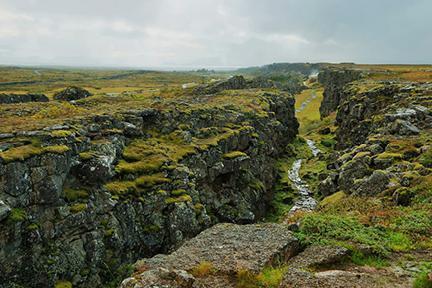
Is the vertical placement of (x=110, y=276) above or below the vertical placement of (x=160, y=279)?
below

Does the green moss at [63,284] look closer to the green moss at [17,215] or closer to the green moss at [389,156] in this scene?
the green moss at [17,215]

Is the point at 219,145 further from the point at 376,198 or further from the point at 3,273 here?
the point at 3,273

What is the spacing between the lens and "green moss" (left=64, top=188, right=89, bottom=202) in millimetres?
34844

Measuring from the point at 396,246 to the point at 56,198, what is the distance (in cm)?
2621

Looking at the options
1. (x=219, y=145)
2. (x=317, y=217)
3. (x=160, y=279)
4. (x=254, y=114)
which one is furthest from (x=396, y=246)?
(x=254, y=114)

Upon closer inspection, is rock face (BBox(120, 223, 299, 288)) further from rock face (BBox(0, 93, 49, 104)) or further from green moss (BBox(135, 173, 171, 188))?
rock face (BBox(0, 93, 49, 104))

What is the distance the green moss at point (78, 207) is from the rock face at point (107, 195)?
83 millimetres

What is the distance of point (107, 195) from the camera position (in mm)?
37188

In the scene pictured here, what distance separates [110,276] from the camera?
34375 millimetres

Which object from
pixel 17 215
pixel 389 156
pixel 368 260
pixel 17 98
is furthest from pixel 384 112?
pixel 17 98

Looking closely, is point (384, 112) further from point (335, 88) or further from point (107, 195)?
point (335, 88)

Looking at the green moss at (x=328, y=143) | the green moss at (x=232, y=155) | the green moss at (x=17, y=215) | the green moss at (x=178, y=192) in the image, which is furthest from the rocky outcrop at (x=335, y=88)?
the green moss at (x=17, y=215)

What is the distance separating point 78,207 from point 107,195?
11.4ft

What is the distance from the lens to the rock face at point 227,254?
2027 cm
